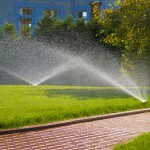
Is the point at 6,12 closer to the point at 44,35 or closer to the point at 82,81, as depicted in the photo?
the point at 44,35

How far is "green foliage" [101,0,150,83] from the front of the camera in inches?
664

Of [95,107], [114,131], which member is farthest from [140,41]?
[114,131]

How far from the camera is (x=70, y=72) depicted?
96.1ft

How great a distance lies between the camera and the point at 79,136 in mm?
6754

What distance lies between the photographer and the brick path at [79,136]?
6000 millimetres

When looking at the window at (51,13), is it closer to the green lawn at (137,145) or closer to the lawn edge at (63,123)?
the lawn edge at (63,123)

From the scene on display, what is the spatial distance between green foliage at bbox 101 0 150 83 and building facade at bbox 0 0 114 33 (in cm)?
1799

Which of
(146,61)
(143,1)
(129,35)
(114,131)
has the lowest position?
(114,131)

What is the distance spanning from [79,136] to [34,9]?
3369 centimetres

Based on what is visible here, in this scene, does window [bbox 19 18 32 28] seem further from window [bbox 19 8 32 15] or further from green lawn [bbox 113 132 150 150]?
green lawn [bbox 113 132 150 150]

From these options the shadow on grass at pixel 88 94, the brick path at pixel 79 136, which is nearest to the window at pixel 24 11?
the shadow on grass at pixel 88 94

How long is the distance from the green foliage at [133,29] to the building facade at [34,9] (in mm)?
17991

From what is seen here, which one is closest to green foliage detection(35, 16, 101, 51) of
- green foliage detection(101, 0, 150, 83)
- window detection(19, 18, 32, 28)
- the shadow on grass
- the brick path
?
window detection(19, 18, 32, 28)

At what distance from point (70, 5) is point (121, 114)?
32170 millimetres
